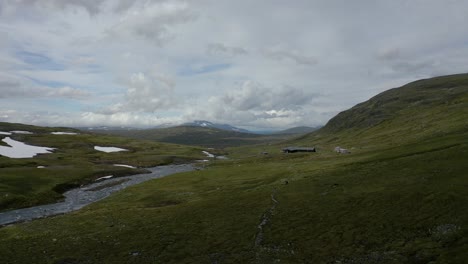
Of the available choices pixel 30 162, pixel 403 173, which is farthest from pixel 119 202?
pixel 30 162

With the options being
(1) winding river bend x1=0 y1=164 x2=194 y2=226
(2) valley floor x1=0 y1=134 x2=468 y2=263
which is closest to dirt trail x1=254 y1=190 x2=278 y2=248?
(2) valley floor x1=0 y1=134 x2=468 y2=263

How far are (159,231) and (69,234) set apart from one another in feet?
38.8

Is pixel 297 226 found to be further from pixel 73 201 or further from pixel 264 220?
pixel 73 201

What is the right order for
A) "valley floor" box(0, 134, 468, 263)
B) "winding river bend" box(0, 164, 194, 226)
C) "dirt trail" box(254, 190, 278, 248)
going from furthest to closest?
"winding river bend" box(0, 164, 194, 226)
"dirt trail" box(254, 190, 278, 248)
"valley floor" box(0, 134, 468, 263)

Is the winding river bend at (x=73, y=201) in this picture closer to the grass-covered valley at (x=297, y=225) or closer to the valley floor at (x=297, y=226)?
the grass-covered valley at (x=297, y=225)

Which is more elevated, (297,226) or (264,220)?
(297,226)

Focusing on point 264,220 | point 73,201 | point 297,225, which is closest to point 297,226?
point 297,225

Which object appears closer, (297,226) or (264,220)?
(297,226)

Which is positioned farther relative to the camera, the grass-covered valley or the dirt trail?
the dirt trail

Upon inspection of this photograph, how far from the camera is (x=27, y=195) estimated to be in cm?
7675

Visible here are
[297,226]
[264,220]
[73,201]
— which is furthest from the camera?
[73,201]

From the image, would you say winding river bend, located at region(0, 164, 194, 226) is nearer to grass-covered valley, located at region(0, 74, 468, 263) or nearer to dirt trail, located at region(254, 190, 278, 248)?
grass-covered valley, located at region(0, 74, 468, 263)

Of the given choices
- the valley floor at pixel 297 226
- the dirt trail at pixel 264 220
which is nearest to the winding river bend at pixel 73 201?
the valley floor at pixel 297 226

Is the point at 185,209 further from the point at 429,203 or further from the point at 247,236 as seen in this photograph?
the point at 429,203
